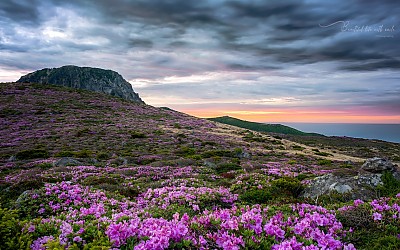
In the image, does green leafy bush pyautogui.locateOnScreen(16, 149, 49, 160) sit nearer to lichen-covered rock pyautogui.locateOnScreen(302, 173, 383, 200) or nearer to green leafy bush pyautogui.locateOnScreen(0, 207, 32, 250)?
green leafy bush pyautogui.locateOnScreen(0, 207, 32, 250)

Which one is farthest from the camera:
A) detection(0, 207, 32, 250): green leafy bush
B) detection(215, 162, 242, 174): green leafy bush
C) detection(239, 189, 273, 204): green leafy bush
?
detection(215, 162, 242, 174): green leafy bush

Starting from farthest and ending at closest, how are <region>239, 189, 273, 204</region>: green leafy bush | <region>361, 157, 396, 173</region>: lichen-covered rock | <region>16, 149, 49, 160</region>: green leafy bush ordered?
1. <region>16, 149, 49, 160</region>: green leafy bush
2. <region>361, 157, 396, 173</region>: lichen-covered rock
3. <region>239, 189, 273, 204</region>: green leafy bush

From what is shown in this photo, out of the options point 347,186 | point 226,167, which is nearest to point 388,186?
point 347,186

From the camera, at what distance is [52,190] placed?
35.5ft

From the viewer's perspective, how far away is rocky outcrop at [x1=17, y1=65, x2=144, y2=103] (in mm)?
178875

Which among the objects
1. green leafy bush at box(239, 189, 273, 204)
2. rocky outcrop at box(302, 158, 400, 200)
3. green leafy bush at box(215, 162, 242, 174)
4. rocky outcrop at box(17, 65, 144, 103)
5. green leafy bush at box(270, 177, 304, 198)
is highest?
rocky outcrop at box(17, 65, 144, 103)

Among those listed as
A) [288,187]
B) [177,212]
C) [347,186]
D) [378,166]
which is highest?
[378,166]

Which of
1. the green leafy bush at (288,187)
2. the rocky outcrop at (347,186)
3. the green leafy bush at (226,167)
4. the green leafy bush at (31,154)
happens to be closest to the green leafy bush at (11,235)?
the green leafy bush at (288,187)

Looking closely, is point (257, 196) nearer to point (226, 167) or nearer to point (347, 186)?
point (347, 186)

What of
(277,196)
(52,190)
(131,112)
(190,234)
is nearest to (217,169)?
(277,196)

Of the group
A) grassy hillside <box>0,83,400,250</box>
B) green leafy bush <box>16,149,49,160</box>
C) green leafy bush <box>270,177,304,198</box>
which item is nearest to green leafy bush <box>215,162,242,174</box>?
grassy hillside <box>0,83,400,250</box>

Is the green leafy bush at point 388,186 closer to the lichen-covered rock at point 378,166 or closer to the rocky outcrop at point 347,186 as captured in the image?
the rocky outcrop at point 347,186

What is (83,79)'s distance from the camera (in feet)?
596

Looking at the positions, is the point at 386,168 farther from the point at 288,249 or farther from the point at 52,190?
the point at 52,190
